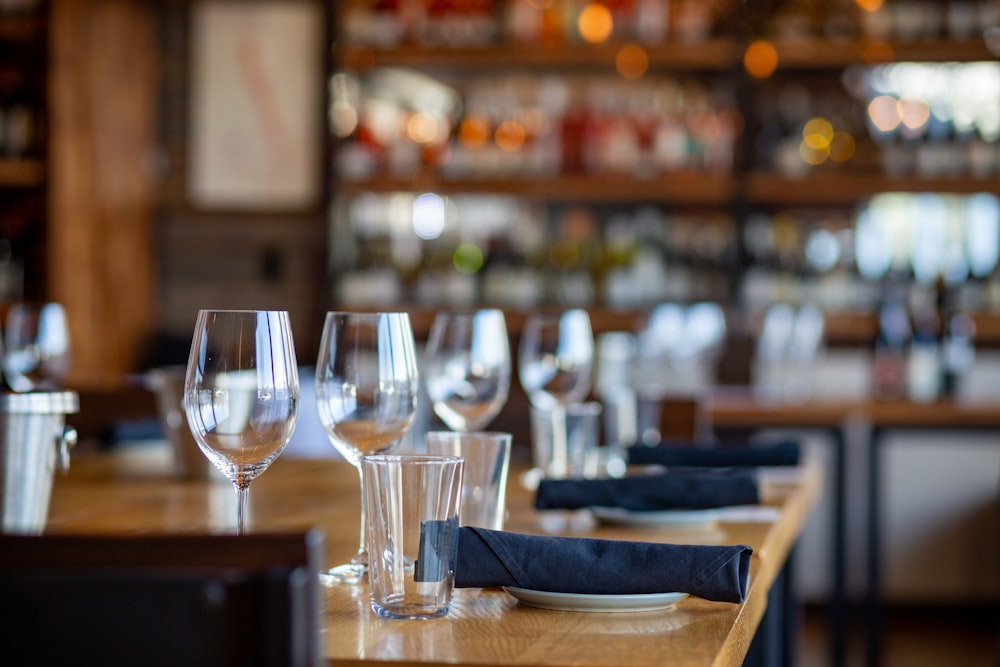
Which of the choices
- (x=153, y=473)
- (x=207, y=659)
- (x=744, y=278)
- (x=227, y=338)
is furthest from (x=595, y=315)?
(x=207, y=659)

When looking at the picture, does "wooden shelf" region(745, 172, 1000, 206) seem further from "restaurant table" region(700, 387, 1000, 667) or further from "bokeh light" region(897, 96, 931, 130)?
"restaurant table" region(700, 387, 1000, 667)

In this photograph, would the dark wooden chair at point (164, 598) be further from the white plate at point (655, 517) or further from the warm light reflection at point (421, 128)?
the warm light reflection at point (421, 128)

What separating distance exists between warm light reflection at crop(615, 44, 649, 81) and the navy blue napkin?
358 centimetres

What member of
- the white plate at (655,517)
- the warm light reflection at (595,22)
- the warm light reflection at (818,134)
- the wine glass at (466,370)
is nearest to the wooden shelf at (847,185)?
the warm light reflection at (818,134)

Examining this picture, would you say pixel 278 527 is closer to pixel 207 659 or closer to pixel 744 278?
pixel 207 659

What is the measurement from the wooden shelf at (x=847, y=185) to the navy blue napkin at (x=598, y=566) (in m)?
3.53

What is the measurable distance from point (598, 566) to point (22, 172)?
13.4 ft

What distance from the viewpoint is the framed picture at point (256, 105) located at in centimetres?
456

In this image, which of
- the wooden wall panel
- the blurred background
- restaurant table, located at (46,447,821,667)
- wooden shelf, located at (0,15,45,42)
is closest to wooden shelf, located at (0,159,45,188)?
the blurred background

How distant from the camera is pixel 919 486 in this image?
3992 millimetres

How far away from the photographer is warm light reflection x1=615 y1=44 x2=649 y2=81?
4.35m

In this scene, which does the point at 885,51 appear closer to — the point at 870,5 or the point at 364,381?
the point at 870,5

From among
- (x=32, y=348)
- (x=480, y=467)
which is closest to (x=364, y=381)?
(x=480, y=467)

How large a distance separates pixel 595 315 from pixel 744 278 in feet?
1.64
